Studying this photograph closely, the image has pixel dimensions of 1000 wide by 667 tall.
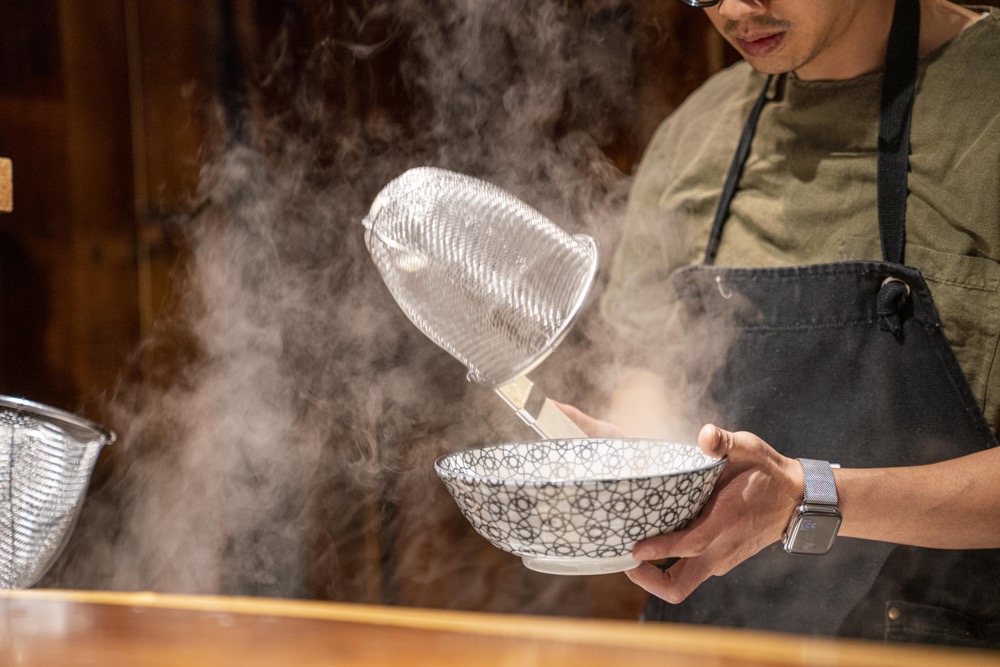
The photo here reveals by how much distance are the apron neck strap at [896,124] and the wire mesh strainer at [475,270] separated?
0.60m

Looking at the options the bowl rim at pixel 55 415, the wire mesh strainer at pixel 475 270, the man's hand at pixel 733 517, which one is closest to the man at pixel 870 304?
the man's hand at pixel 733 517

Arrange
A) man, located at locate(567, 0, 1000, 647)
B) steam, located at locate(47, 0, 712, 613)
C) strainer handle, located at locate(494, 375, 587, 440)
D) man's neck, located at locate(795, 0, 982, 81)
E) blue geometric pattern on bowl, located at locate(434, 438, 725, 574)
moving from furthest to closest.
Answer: steam, located at locate(47, 0, 712, 613)
man's neck, located at locate(795, 0, 982, 81)
man, located at locate(567, 0, 1000, 647)
strainer handle, located at locate(494, 375, 587, 440)
blue geometric pattern on bowl, located at locate(434, 438, 725, 574)

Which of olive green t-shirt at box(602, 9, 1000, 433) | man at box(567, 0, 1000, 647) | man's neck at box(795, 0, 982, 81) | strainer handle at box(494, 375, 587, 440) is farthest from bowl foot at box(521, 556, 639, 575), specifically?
man's neck at box(795, 0, 982, 81)

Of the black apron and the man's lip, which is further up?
the man's lip

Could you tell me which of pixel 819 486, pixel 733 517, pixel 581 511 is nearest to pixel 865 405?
pixel 819 486

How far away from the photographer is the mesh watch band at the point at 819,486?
1.17m

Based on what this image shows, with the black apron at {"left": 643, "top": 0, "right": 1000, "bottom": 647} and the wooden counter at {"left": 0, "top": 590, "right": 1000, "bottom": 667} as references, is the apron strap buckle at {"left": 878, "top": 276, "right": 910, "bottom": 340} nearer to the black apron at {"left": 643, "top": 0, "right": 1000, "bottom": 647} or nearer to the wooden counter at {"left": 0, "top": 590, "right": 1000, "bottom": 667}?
the black apron at {"left": 643, "top": 0, "right": 1000, "bottom": 647}

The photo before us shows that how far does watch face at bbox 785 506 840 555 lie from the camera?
1.17 meters

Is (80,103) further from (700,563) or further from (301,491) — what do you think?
(700,563)

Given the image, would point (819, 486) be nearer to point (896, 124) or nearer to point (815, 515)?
point (815, 515)

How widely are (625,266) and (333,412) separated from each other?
897 millimetres

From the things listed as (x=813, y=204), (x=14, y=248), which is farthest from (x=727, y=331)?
(x=14, y=248)

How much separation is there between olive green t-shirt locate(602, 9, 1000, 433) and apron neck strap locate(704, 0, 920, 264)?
0.02 metres

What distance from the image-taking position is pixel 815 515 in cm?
117
